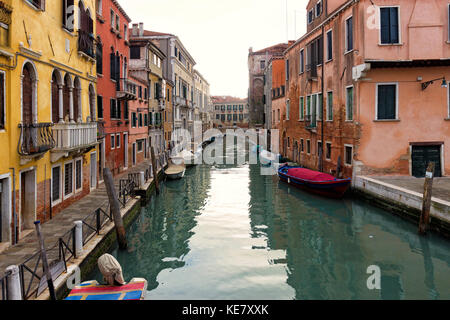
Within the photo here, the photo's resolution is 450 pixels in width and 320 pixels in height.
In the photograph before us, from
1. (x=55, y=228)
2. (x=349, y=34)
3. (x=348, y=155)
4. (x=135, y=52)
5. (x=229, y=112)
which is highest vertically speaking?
(x=229, y=112)

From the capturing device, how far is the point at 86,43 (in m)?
12.4

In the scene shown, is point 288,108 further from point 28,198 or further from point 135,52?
point 28,198

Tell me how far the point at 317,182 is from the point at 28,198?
10784 millimetres

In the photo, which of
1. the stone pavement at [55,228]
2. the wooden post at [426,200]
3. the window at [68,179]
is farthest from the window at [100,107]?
the wooden post at [426,200]

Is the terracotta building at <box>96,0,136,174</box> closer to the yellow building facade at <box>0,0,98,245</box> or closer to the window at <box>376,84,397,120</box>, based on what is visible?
the yellow building facade at <box>0,0,98,245</box>

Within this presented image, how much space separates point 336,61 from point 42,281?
14.9 meters

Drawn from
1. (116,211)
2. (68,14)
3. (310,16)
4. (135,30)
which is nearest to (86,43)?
(68,14)

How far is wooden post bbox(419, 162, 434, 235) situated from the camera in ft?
31.6

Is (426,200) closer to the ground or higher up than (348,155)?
closer to the ground

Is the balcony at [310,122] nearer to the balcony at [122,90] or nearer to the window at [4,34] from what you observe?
the balcony at [122,90]

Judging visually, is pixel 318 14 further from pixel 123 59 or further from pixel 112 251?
pixel 112 251
